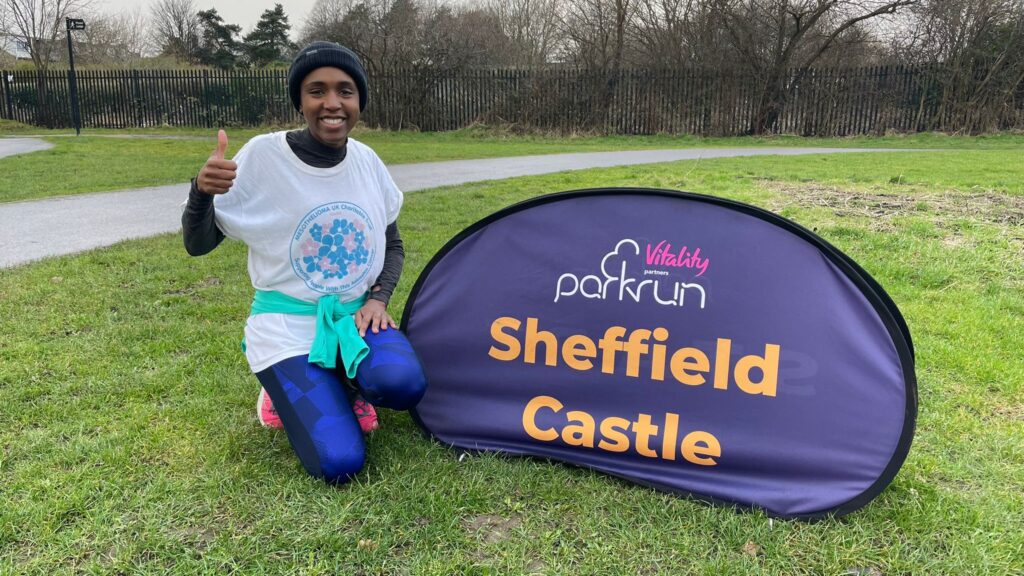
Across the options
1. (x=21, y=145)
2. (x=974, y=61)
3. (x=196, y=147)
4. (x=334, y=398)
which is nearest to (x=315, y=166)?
(x=334, y=398)

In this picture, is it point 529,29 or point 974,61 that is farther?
point 529,29

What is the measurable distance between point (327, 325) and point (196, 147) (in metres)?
13.1

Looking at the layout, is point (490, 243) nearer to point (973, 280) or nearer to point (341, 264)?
point (341, 264)

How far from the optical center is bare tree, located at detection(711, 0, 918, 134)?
18.1 metres

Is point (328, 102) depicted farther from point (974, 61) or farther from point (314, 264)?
point (974, 61)

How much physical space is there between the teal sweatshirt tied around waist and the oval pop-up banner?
291 mm

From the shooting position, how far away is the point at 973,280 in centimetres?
427

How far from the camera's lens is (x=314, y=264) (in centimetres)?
242

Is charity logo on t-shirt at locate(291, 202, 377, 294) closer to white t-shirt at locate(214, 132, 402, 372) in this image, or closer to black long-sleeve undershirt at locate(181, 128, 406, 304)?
white t-shirt at locate(214, 132, 402, 372)

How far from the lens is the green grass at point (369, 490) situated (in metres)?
1.83

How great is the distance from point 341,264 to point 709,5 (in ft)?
65.6

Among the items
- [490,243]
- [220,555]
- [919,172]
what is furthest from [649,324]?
[919,172]

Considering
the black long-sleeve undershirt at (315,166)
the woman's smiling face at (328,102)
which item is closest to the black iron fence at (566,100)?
the black long-sleeve undershirt at (315,166)

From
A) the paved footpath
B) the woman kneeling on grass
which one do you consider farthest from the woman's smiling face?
the paved footpath
